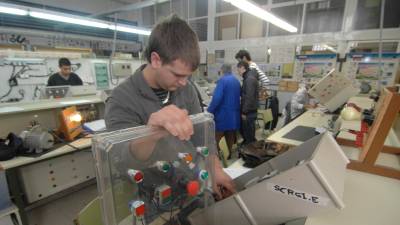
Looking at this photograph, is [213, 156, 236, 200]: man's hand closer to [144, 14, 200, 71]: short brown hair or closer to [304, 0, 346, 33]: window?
[144, 14, 200, 71]: short brown hair

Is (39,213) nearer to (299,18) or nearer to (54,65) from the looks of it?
(54,65)

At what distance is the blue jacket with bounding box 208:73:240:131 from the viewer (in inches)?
119

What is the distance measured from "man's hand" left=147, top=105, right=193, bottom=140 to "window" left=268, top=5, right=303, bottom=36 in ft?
18.4

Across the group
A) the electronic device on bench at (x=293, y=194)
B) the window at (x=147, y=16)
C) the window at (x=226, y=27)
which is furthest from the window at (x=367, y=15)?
the window at (x=147, y=16)

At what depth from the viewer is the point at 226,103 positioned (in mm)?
3115

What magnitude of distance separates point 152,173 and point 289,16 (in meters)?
5.98

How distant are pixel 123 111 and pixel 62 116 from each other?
65.3 inches

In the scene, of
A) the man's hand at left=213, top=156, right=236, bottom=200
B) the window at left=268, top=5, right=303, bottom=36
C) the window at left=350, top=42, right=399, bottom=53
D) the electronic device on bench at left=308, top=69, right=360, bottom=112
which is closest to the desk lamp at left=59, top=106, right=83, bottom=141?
the man's hand at left=213, top=156, right=236, bottom=200

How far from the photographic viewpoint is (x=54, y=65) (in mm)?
4543

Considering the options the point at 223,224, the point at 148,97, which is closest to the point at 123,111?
the point at 148,97

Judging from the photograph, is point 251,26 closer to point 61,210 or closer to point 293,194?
point 61,210

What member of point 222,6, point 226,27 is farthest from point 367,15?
point 222,6

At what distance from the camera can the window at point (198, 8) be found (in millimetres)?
6816

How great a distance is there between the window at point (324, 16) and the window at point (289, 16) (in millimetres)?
173
